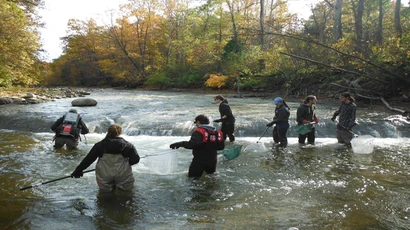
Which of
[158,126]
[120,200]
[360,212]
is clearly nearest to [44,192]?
[120,200]

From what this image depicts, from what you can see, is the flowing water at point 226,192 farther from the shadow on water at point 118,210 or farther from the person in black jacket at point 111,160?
the person in black jacket at point 111,160

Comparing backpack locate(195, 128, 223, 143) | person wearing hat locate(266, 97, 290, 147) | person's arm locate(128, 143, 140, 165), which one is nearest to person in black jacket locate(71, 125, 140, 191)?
person's arm locate(128, 143, 140, 165)

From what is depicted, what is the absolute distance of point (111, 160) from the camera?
15.5ft

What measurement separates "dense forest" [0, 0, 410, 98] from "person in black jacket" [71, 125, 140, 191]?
19.8 feet

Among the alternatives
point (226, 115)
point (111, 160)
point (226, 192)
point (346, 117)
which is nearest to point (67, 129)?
point (111, 160)

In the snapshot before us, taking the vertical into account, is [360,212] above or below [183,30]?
below

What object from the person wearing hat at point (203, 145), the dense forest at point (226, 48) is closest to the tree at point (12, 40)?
the dense forest at point (226, 48)

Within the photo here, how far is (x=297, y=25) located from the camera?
80.0 feet

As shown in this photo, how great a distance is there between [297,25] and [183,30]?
18.8 meters

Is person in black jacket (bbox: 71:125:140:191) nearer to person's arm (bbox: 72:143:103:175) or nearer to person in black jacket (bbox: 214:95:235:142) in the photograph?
person's arm (bbox: 72:143:103:175)

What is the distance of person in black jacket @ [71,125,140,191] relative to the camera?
4684mm

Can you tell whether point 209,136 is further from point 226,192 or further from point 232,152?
point 232,152

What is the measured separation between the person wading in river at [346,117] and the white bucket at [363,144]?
2.07ft

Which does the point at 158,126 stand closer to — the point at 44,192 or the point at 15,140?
the point at 15,140
